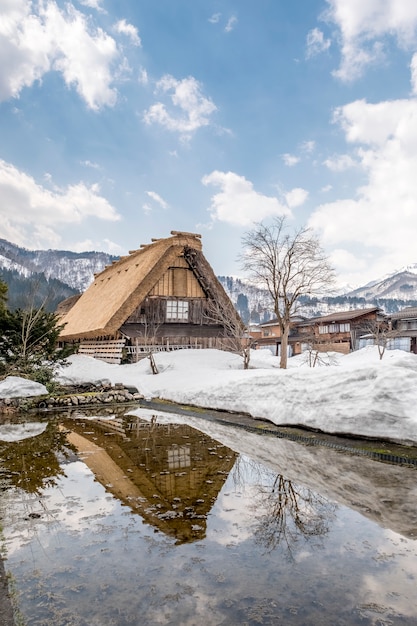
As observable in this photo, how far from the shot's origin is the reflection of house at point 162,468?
175 inches

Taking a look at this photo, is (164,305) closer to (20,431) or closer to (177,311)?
(177,311)

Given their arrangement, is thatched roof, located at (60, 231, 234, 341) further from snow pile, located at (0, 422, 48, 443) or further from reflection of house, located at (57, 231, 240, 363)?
snow pile, located at (0, 422, 48, 443)

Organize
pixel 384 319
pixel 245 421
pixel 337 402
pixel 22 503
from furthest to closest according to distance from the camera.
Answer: pixel 384 319 < pixel 245 421 < pixel 337 402 < pixel 22 503

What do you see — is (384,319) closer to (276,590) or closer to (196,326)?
(196,326)

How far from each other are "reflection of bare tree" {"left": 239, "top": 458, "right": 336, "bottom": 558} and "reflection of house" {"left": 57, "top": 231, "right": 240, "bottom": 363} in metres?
17.2

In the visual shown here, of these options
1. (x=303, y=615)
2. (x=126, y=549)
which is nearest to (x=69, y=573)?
(x=126, y=549)

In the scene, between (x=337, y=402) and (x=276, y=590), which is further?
(x=337, y=402)

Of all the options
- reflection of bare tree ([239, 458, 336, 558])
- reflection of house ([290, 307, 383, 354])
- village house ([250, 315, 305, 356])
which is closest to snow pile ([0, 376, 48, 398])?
reflection of bare tree ([239, 458, 336, 558])

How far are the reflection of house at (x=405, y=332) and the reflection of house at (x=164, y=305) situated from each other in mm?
20474

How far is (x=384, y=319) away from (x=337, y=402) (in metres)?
34.4

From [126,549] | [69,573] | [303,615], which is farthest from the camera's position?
[126,549]

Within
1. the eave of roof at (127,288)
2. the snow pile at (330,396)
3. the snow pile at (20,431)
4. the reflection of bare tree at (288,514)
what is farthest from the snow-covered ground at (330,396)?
the eave of roof at (127,288)

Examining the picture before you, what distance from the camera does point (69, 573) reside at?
3266 millimetres

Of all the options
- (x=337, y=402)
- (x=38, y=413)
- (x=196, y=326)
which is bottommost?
(x=38, y=413)
